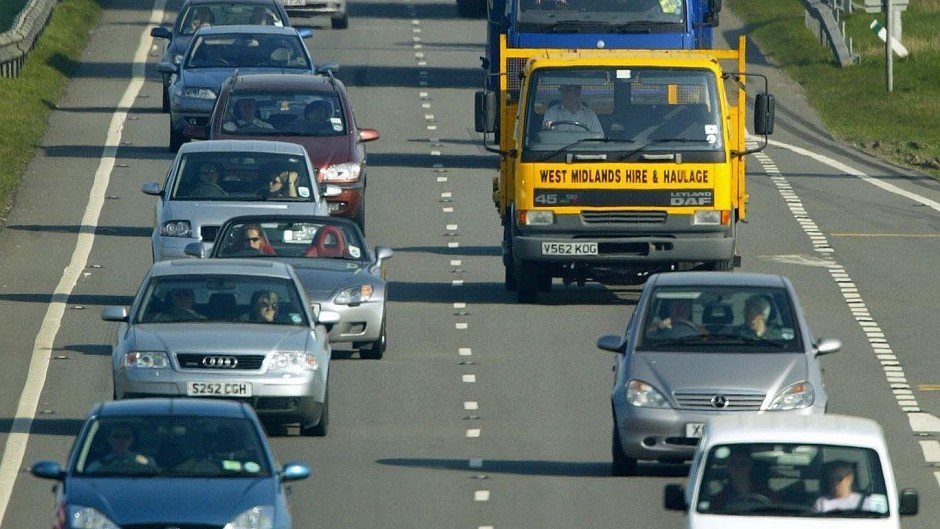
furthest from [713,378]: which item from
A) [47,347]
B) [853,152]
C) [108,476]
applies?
[853,152]

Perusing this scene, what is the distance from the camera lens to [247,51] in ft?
119

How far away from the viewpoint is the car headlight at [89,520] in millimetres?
13922

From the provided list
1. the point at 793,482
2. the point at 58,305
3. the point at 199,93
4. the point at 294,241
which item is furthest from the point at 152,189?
the point at 793,482

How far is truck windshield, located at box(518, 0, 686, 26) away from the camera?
Answer: 30391 mm

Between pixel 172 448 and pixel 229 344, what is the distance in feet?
13.2

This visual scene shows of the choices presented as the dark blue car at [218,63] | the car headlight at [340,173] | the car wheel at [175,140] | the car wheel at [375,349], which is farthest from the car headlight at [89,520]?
the car wheel at [175,140]

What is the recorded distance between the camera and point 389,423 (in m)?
20.0

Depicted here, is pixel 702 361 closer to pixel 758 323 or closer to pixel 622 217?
pixel 758 323

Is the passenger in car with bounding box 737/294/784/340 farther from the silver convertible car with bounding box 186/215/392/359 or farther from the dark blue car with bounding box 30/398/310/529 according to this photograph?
the silver convertible car with bounding box 186/215/392/359

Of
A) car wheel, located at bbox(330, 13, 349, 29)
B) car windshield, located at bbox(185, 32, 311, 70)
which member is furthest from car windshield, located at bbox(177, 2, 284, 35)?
car wheel, located at bbox(330, 13, 349, 29)

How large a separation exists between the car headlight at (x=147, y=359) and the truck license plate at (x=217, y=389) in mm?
247

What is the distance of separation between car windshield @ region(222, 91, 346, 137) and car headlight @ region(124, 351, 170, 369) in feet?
38.1

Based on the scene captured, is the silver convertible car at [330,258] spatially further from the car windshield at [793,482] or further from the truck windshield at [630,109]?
the car windshield at [793,482]

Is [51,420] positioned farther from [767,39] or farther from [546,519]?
[767,39]
